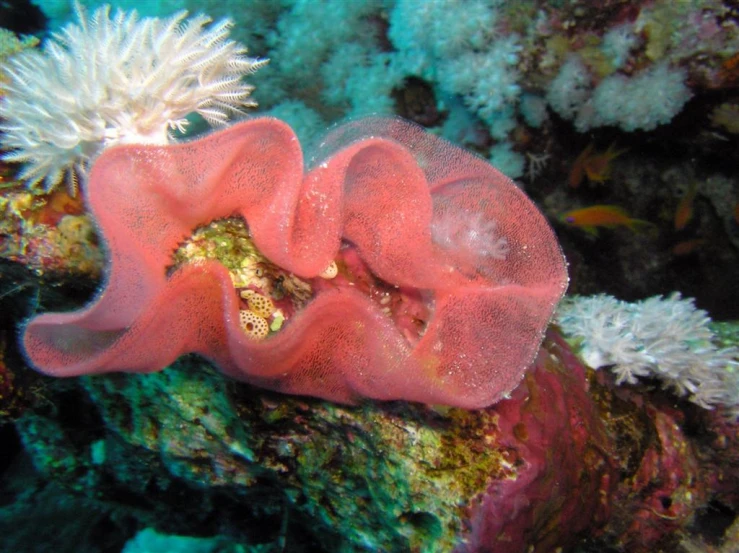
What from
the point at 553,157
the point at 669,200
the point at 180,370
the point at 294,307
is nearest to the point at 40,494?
the point at 180,370

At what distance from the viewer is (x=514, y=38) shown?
456 centimetres

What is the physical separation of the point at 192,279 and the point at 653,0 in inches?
180

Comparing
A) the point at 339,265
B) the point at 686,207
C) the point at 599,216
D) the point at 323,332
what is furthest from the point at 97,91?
the point at 686,207

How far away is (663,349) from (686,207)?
233cm

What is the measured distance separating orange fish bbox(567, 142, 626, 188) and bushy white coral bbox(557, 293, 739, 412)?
1931 millimetres

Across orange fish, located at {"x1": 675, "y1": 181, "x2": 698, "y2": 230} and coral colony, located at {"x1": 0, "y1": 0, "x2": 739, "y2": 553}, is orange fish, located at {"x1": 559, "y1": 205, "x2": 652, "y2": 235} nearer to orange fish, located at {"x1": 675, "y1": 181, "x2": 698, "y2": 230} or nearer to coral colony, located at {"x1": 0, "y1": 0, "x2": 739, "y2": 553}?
orange fish, located at {"x1": 675, "y1": 181, "x2": 698, "y2": 230}

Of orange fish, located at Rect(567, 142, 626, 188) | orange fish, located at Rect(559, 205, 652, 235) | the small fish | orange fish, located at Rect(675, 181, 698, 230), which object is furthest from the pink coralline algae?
the small fish

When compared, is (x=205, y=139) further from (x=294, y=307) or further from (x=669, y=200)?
(x=669, y=200)

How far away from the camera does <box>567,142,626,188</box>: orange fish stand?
196 inches

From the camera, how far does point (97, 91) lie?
1892mm

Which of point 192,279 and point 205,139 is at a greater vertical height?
point 205,139

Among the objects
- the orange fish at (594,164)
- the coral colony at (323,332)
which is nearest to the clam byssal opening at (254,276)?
the coral colony at (323,332)

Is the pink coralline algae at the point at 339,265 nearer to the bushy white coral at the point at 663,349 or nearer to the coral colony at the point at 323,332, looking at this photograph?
the coral colony at the point at 323,332

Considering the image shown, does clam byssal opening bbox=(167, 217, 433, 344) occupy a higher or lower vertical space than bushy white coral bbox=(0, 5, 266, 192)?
lower
